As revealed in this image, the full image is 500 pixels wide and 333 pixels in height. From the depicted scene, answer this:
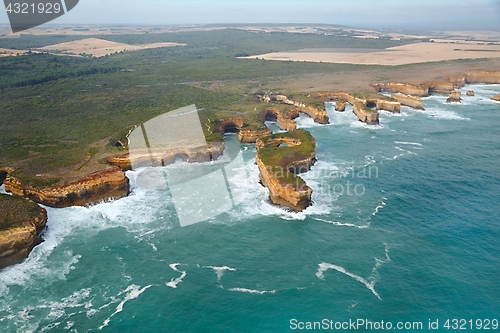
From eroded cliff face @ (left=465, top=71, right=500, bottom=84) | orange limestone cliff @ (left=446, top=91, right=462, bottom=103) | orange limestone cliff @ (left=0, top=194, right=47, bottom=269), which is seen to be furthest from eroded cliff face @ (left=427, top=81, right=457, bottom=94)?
orange limestone cliff @ (left=0, top=194, right=47, bottom=269)

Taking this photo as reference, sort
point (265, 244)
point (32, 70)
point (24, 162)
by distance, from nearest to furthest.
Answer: point (265, 244) < point (24, 162) < point (32, 70)

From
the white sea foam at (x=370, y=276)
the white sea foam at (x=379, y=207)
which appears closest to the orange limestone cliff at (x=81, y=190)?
the white sea foam at (x=370, y=276)

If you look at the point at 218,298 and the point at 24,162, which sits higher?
the point at 24,162

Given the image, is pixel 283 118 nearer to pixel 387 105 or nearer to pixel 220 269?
pixel 387 105

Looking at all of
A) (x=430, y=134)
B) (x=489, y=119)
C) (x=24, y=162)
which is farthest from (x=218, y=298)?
(x=489, y=119)

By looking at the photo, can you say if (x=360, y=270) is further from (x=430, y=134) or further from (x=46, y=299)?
(x=430, y=134)

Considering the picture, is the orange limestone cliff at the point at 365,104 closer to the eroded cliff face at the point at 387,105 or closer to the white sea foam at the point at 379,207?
the eroded cliff face at the point at 387,105

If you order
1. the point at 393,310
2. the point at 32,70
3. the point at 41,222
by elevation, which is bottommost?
the point at 393,310
